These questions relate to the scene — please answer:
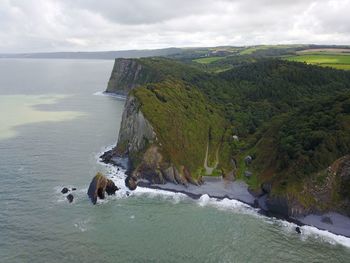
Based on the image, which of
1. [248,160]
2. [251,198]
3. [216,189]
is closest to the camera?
[251,198]

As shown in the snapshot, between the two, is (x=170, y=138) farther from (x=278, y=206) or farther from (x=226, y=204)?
(x=278, y=206)

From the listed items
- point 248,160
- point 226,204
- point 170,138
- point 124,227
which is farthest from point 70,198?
point 248,160

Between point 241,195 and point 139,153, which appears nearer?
point 241,195

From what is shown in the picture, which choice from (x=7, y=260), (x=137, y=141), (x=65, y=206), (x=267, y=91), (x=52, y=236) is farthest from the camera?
(x=267, y=91)

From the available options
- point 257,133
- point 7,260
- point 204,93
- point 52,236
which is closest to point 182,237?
point 52,236

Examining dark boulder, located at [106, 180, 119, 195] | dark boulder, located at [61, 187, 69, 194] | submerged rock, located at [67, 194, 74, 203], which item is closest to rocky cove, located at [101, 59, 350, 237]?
dark boulder, located at [106, 180, 119, 195]

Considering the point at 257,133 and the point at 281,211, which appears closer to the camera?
the point at 281,211

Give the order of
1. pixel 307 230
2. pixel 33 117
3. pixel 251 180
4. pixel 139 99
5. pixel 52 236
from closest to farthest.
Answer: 1. pixel 52 236
2. pixel 307 230
3. pixel 251 180
4. pixel 139 99
5. pixel 33 117

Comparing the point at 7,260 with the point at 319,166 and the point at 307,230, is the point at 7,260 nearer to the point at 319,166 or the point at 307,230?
the point at 307,230

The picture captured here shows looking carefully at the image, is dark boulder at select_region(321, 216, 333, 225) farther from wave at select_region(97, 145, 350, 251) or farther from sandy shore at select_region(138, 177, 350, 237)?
wave at select_region(97, 145, 350, 251)
